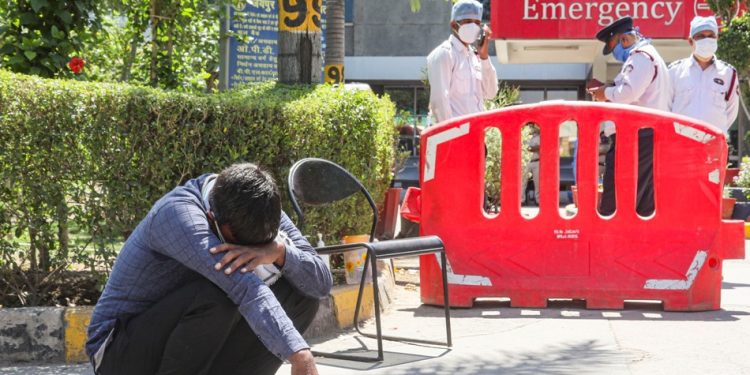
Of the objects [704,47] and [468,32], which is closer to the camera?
[468,32]

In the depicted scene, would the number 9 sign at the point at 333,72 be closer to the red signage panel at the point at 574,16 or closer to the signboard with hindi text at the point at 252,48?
the signboard with hindi text at the point at 252,48

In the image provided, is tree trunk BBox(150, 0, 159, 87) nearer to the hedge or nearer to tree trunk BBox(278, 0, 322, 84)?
tree trunk BBox(278, 0, 322, 84)

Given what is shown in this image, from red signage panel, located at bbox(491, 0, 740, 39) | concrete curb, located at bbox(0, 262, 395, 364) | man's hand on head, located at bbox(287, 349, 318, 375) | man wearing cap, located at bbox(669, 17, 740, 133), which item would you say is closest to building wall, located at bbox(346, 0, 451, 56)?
red signage panel, located at bbox(491, 0, 740, 39)

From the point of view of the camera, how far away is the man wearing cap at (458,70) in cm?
776

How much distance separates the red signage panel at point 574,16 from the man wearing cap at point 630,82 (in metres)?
10.6

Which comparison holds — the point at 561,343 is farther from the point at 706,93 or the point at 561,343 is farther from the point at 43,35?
the point at 43,35

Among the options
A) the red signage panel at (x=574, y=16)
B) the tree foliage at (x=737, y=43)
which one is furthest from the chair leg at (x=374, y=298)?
the red signage panel at (x=574, y=16)

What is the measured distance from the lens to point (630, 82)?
773 cm

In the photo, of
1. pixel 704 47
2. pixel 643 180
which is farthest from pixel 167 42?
pixel 643 180

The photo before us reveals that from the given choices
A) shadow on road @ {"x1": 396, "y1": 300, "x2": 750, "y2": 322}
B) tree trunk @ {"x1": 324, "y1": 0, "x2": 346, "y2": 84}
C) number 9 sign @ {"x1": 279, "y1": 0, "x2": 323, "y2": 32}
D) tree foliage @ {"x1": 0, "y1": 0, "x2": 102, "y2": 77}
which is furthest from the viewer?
tree trunk @ {"x1": 324, "y1": 0, "x2": 346, "y2": 84}

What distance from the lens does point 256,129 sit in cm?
573

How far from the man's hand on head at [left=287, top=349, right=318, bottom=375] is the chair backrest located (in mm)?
2056

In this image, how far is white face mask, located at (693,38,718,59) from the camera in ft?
26.9

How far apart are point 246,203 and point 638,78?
5169 millimetres
